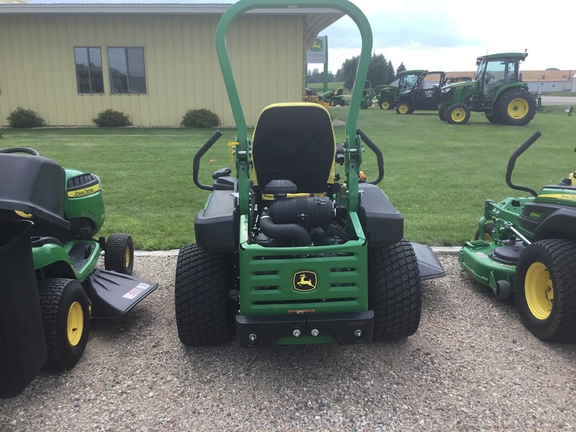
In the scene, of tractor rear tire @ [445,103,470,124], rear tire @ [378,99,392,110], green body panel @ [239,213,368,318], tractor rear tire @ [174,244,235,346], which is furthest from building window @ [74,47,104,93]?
→ green body panel @ [239,213,368,318]

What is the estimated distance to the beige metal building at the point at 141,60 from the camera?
14.3 meters

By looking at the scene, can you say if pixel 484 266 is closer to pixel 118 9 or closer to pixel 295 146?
pixel 295 146

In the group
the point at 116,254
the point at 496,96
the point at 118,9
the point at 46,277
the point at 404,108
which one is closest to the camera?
the point at 46,277

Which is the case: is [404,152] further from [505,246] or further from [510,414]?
[510,414]

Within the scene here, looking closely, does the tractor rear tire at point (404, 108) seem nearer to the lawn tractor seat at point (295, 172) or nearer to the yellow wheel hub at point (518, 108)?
the yellow wheel hub at point (518, 108)

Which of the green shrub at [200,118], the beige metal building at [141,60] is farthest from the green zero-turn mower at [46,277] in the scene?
the beige metal building at [141,60]

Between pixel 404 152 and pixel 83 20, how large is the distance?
34.4ft

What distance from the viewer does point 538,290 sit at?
3236mm

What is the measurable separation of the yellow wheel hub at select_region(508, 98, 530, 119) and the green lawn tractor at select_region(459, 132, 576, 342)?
44.1ft

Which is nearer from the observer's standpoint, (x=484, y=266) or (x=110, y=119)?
(x=484, y=266)

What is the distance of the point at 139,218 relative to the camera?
562 cm

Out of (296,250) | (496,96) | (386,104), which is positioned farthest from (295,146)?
(386,104)

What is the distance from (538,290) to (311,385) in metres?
1.72

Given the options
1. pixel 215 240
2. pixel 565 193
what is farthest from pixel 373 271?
pixel 565 193
